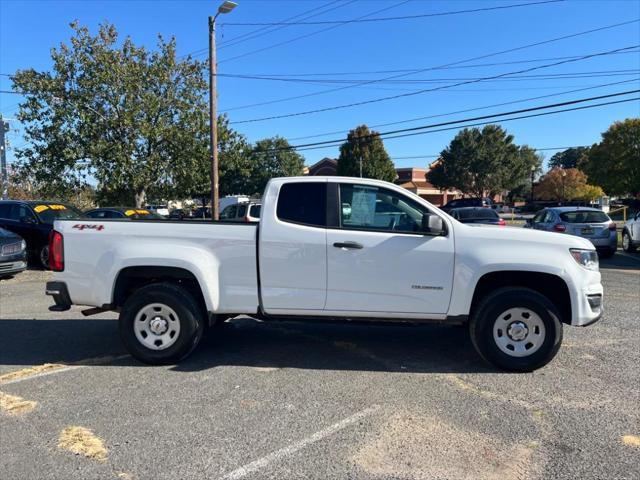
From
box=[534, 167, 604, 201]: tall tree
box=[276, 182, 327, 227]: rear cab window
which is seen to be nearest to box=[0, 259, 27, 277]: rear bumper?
box=[276, 182, 327, 227]: rear cab window

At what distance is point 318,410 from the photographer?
4039 millimetres

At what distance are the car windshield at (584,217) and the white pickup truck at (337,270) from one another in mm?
10477

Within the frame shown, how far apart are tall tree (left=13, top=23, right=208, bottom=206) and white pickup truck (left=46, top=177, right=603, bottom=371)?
16.8 m

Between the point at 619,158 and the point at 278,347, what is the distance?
2044 inches

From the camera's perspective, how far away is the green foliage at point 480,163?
203 feet

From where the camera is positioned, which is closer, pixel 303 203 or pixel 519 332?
pixel 519 332

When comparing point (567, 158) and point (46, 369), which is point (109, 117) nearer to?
point (46, 369)

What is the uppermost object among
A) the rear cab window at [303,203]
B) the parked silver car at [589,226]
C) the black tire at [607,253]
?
the rear cab window at [303,203]

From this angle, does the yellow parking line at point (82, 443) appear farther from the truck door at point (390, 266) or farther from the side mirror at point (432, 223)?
the side mirror at point (432, 223)

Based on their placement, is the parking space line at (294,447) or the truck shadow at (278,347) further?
the truck shadow at (278,347)

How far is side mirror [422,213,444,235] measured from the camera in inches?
185

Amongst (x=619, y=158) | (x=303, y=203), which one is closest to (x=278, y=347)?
(x=303, y=203)

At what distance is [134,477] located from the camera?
3.07m

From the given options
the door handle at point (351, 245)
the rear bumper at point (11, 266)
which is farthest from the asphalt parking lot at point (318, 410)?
the rear bumper at point (11, 266)
